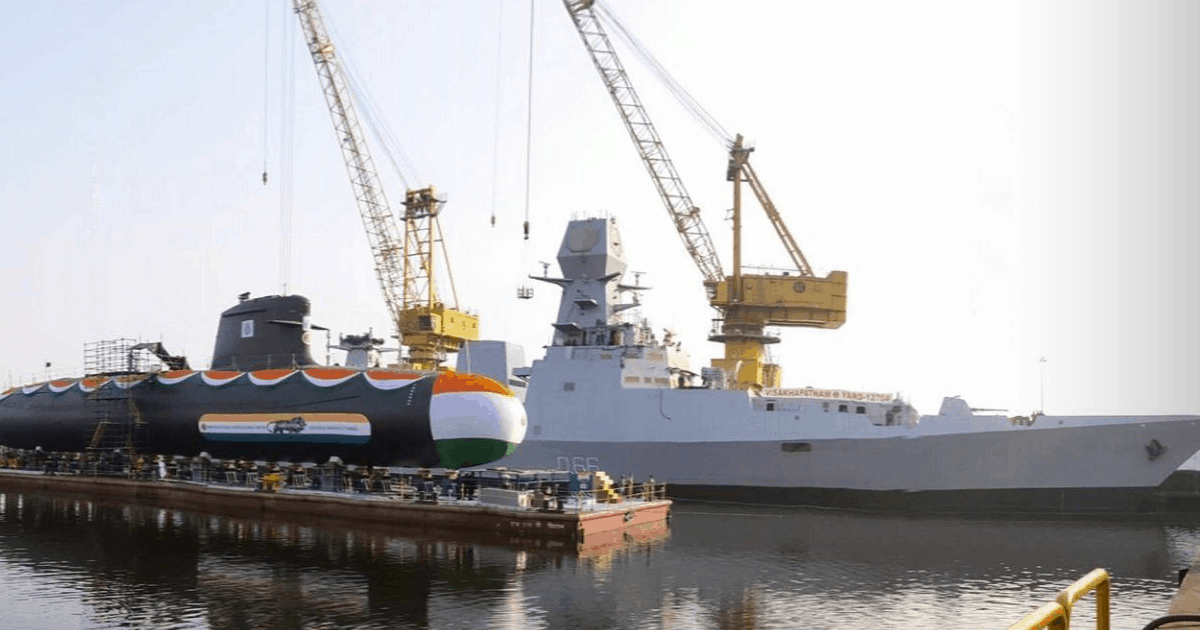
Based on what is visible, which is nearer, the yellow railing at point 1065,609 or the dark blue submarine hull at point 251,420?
the yellow railing at point 1065,609

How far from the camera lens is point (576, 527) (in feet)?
95.6

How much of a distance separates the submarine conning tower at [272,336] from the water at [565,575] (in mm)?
7762

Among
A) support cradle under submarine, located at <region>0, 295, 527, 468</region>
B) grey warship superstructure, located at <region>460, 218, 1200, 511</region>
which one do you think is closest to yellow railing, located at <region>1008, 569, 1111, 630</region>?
support cradle under submarine, located at <region>0, 295, 527, 468</region>

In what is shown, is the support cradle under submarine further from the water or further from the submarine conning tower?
the water

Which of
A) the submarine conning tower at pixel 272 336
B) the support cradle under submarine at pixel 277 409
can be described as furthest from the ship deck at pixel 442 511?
the submarine conning tower at pixel 272 336

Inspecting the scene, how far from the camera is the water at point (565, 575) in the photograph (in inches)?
809

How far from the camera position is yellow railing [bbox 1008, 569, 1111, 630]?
476cm

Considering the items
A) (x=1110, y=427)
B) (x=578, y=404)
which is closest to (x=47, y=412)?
(x=578, y=404)

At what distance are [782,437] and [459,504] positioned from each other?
17.6m

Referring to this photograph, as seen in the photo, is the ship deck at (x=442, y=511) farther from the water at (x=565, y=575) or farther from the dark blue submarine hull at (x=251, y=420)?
the dark blue submarine hull at (x=251, y=420)

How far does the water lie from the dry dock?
721 millimetres

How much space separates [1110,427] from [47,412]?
50.3m

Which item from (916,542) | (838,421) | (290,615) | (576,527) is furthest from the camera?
(838,421)

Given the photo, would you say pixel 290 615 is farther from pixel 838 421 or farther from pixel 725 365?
pixel 725 365
